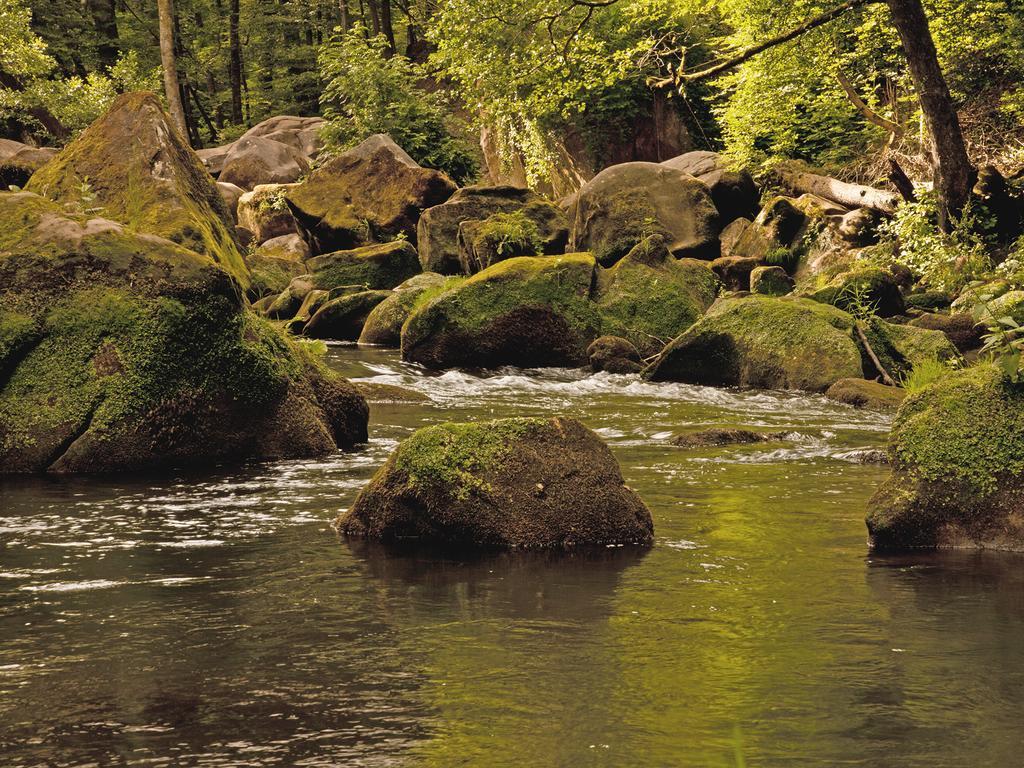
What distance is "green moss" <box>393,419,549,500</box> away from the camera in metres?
6.35

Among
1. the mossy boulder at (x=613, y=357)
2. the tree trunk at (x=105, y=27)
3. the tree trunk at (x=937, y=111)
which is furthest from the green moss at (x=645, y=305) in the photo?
the tree trunk at (x=105, y=27)

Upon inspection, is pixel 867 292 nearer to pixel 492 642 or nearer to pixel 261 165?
pixel 492 642

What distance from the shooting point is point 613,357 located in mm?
16484

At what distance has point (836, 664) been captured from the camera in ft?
14.3

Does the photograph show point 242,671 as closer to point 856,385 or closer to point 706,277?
point 856,385

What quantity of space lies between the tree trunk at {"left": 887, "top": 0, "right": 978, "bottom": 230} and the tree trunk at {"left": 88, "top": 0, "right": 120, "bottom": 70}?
123ft

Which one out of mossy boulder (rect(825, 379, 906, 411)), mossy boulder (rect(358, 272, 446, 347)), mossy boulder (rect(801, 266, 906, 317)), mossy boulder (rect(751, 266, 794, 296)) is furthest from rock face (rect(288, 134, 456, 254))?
mossy boulder (rect(825, 379, 906, 411))

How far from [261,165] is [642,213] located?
19457 mm

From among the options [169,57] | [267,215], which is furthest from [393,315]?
[267,215]

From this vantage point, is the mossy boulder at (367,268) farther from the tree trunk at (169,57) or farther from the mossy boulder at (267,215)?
the mossy boulder at (267,215)

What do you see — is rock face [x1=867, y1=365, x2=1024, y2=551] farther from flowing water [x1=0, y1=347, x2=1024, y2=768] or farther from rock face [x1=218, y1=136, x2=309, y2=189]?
rock face [x1=218, y1=136, x2=309, y2=189]

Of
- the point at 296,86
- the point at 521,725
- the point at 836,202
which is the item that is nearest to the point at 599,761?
the point at 521,725

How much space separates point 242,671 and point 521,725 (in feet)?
3.91

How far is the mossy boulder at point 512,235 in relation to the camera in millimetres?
20438
